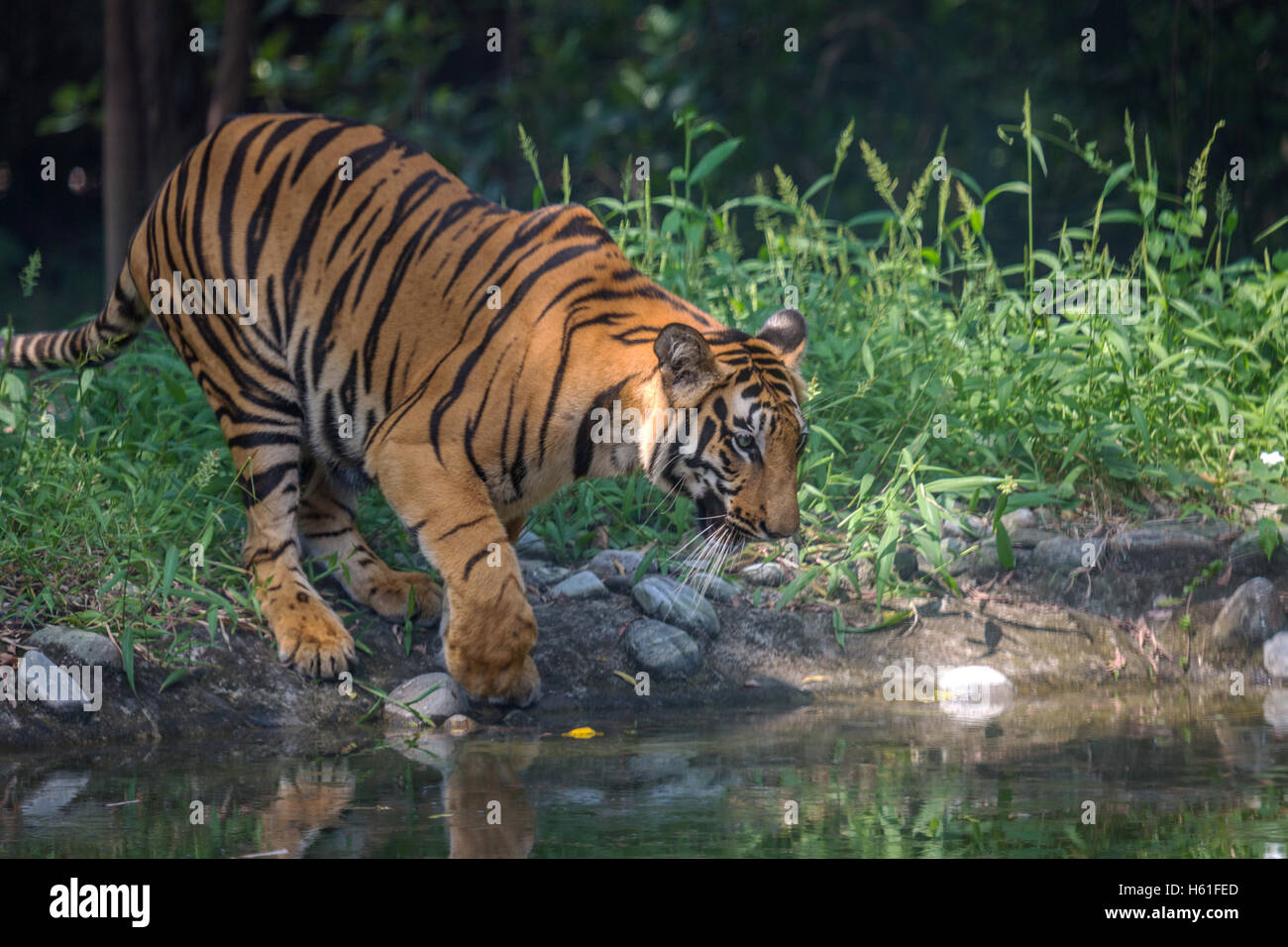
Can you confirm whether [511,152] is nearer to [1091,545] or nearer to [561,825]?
[1091,545]

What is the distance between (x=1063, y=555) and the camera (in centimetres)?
506

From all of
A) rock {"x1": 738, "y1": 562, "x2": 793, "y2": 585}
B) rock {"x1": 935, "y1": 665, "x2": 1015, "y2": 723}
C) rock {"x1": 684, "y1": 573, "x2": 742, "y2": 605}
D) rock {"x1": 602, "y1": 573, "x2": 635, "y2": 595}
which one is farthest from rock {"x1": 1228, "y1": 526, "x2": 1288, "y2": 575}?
rock {"x1": 602, "y1": 573, "x2": 635, "y2": 595}

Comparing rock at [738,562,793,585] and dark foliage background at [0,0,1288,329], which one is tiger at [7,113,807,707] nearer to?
rock at [738,562,793,585]

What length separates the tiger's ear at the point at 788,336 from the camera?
433cm

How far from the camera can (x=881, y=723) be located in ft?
14.0

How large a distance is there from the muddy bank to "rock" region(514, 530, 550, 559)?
0.51ft

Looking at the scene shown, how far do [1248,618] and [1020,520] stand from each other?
0.80 meters

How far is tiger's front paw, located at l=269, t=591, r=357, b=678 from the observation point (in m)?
4.35

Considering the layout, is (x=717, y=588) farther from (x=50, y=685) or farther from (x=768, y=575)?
(x=50, y=685)

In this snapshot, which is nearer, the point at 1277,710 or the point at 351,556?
the point at 1277,710

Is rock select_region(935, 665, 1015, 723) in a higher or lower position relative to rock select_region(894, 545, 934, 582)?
lower

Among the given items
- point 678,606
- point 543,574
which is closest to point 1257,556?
point 678,606

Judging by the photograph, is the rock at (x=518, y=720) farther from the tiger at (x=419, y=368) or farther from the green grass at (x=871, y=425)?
the green grass at (x=871, y=425)

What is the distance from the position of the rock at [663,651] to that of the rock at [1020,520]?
1.29m
